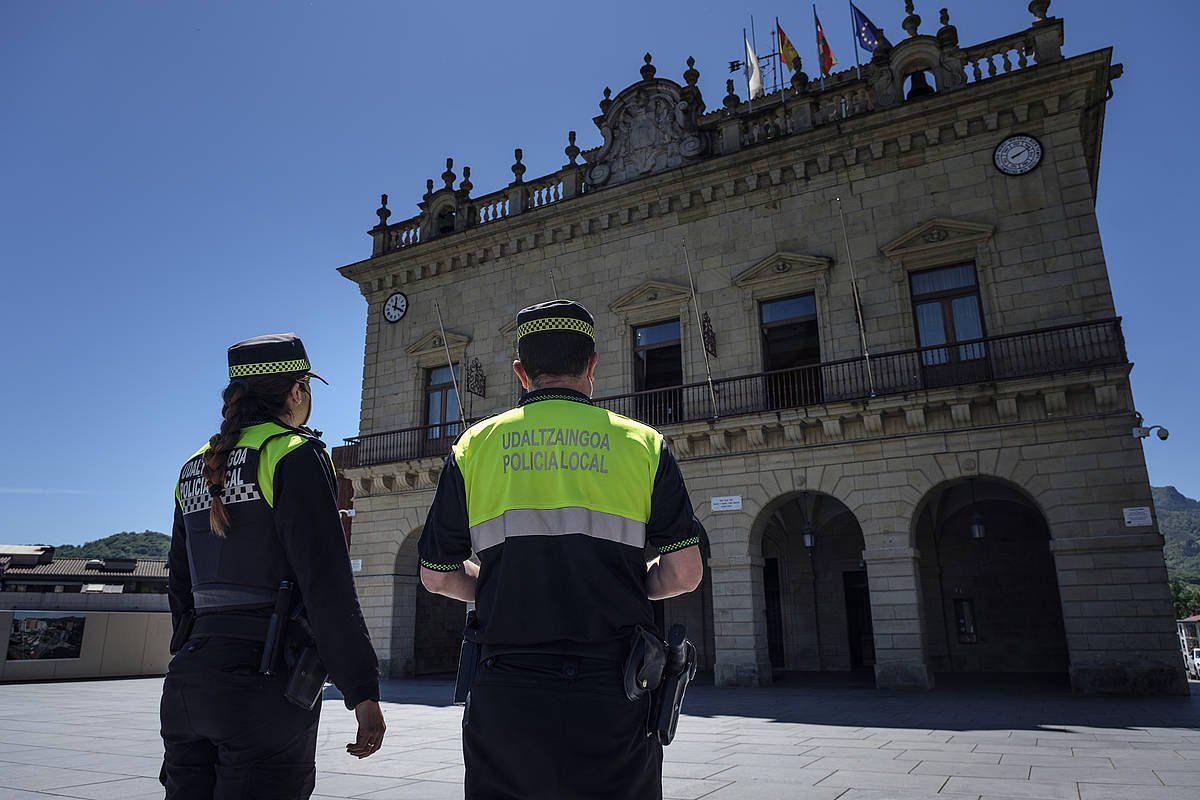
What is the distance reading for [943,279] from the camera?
16406mm

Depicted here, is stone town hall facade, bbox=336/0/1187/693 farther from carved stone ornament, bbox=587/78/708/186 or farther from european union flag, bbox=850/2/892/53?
european union flag, bbox=850/2/892/53

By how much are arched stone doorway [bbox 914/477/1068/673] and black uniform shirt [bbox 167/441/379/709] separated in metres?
17.5

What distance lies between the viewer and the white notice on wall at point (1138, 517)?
13.3 meters

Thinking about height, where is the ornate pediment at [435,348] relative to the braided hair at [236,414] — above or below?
above

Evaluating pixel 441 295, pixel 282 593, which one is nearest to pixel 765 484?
pixel 441 295

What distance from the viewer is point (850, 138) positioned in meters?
17.3

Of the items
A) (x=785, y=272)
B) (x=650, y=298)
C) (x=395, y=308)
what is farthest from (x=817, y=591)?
(x=395, y=308)

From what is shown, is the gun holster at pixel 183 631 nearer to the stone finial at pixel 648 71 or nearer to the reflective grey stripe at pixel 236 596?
the reflective grey stripe at pixel 236 596

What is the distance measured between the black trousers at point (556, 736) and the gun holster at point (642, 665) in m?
0.04

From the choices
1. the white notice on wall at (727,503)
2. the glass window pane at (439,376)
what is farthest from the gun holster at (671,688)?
the glass window pane at (439,376)

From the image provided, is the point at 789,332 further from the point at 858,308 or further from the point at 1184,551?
the point at 1184,551

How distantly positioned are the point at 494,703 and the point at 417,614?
2111cm

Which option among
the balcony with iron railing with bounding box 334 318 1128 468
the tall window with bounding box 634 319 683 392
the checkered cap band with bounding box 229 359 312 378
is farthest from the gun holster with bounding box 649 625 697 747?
the tall window with bounding box 634 319 683 392

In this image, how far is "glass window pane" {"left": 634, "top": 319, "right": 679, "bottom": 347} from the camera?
63.3ft
